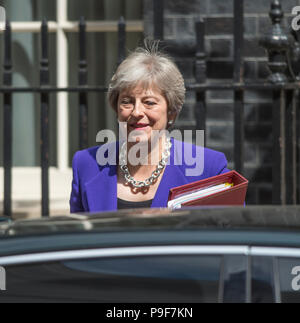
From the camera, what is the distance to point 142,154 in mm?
3605

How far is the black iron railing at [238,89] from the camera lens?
5160mm

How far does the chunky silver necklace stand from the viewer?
359cm

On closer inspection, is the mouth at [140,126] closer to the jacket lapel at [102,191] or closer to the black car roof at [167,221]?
the jacket lapel at [102,191]

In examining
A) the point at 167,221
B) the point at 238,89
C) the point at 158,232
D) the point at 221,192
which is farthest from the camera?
the point at 238,89

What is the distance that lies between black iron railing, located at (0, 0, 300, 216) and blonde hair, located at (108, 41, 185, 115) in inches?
61.6

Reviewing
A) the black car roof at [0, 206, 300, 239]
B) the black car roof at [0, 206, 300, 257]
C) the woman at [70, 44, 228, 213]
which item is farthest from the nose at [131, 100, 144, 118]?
the black car roof at [0, 206, 300, 257]

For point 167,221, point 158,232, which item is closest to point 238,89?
point 167,221

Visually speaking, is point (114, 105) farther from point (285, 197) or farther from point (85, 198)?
point (285, 197)

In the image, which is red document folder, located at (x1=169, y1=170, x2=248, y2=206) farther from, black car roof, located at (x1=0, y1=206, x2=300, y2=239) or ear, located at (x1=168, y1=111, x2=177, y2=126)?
ear, located at (x1=168, y1=111, x2=177, y2=126)

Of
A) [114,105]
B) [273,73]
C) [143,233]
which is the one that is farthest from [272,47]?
[143,233]

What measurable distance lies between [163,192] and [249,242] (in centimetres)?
136

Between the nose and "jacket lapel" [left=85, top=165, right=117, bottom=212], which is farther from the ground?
the nose

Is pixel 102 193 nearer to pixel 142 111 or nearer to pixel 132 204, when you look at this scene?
pixel 132 204

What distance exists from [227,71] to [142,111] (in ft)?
8.31
